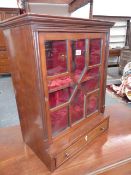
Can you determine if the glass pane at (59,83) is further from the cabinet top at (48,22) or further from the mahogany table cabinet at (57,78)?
the cabinet top at (48,22)

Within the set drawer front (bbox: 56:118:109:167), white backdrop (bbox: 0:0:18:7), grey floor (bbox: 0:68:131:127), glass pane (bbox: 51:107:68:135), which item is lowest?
grey floor (bbox: 0:68:131:127)

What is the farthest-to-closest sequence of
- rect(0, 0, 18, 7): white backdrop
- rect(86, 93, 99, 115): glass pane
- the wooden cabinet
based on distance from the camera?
rect(0, 0, 18, 7): white backdrop
the wooden cabinet
rect(86, 93, 99, 115): glass pane

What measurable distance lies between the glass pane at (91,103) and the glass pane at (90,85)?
0.05 m

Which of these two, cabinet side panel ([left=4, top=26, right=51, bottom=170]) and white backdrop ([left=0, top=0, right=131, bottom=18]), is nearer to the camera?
cabinet side panel ([left=4, top=26, right=51, bottom=170])

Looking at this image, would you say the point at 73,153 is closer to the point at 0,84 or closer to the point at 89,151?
the point at 89,151

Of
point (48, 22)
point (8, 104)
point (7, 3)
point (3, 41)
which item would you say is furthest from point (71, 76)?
point (7, 3)

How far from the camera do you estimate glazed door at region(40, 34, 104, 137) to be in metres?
0.77

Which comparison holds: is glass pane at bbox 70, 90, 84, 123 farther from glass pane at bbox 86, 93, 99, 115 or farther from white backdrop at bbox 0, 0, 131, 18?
white backdrop at bbox 0, 0, 131, 18

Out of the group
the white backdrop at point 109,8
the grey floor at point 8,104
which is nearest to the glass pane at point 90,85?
the grey floor at point 8,104

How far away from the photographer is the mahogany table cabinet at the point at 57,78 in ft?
2.33

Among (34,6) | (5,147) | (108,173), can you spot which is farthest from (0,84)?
(108,173)

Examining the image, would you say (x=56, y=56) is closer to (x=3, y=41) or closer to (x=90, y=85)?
(x=90, y=85)

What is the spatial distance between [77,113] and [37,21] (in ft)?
2.16

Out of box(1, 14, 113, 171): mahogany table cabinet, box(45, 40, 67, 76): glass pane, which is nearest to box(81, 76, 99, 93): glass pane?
box(1, 14, 113, 171): mahogany table cabinet
